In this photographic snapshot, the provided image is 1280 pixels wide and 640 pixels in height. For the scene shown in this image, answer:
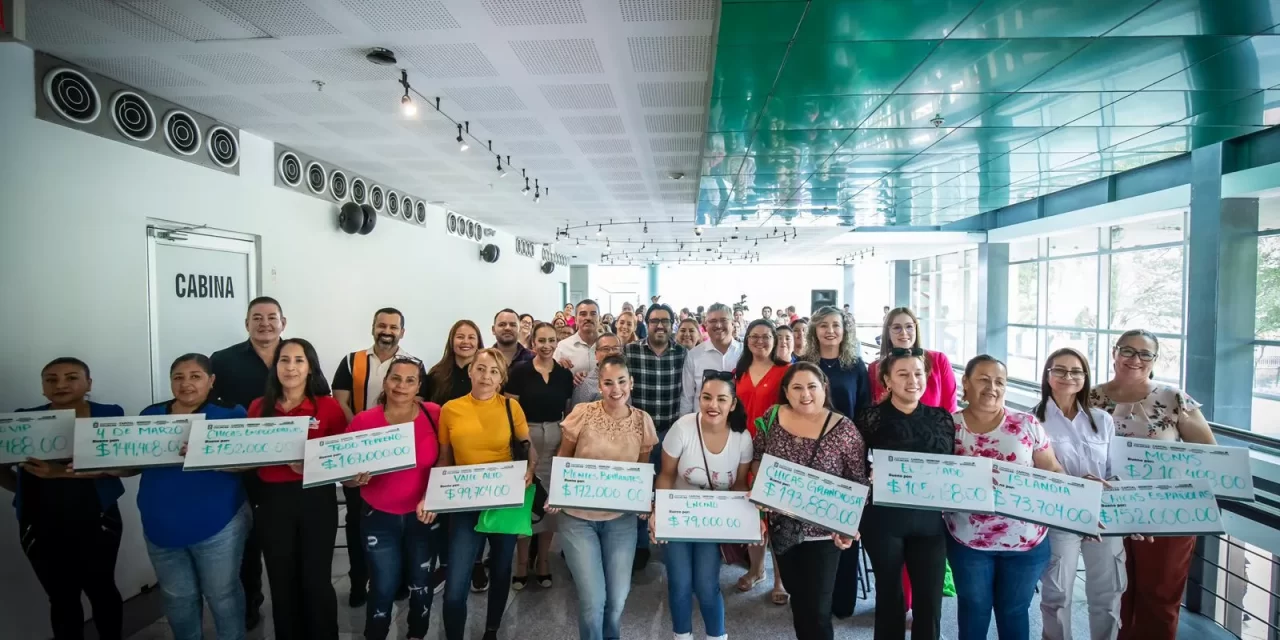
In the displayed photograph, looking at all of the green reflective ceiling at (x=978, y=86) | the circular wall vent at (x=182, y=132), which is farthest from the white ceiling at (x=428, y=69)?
the green reflective ceiling at (x=978, y=86)

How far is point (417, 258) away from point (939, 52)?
731 cm

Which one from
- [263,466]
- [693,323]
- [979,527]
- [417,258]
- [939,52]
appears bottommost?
[979,527]

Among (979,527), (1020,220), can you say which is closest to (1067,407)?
(979,527)

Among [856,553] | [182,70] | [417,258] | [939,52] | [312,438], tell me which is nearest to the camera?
[312,438]

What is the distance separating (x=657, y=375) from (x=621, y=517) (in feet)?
4.35

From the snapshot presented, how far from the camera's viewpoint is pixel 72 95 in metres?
Result: 3.38

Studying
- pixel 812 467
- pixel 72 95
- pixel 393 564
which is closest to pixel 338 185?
pixel 72 95

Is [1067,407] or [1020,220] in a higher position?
[1020,220]

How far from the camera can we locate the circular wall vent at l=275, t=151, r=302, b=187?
17.3 ft

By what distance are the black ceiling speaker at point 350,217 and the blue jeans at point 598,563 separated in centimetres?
515

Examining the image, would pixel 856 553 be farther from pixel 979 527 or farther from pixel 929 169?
pixel 929 169

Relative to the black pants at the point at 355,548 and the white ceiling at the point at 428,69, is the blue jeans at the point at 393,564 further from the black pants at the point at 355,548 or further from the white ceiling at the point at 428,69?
the white ceiling at the point at 428,69

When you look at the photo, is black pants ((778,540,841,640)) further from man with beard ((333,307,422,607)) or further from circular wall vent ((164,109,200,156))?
circular wall vent ((164,109,200,156))

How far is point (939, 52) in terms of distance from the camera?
3316mm
